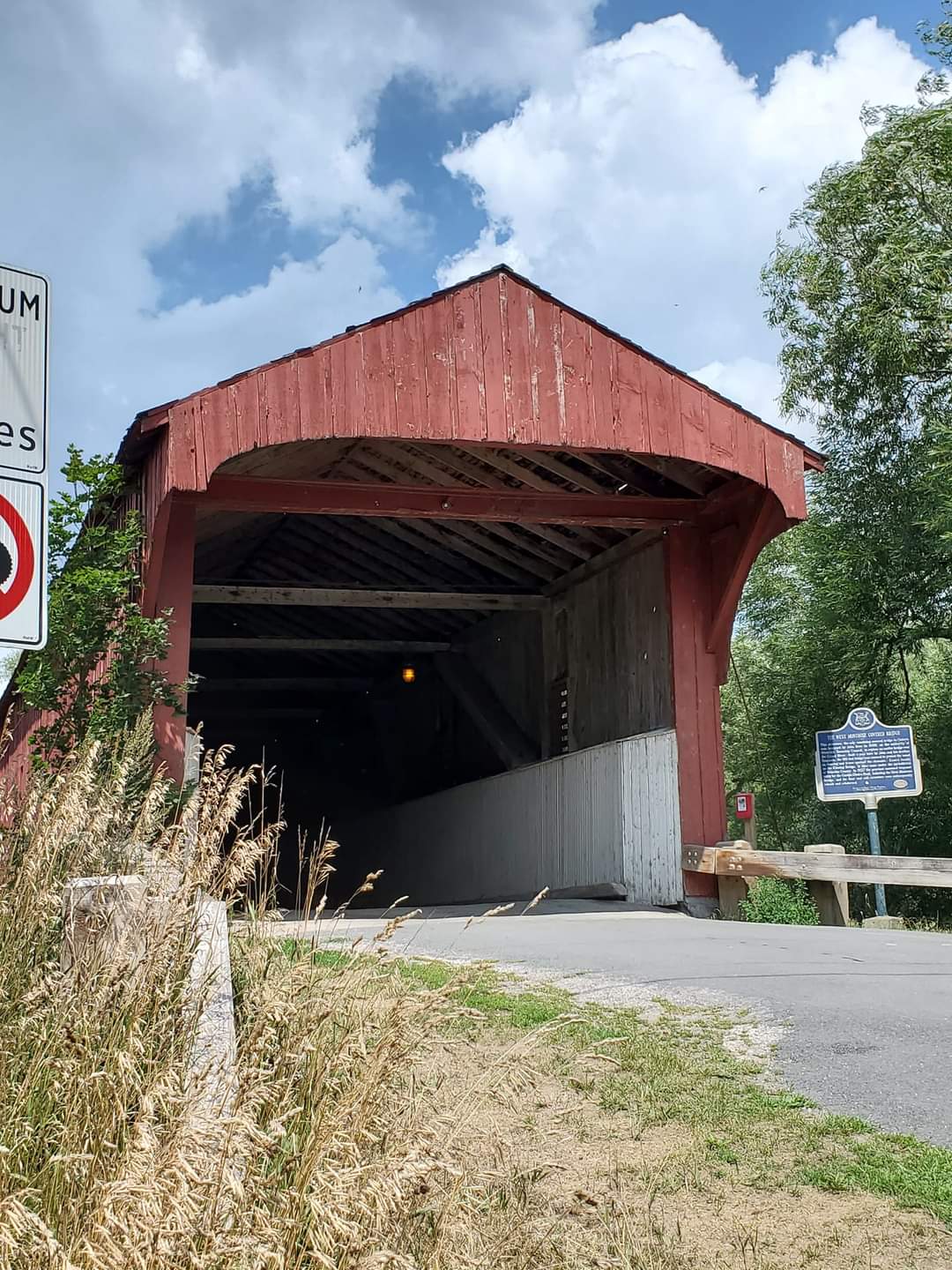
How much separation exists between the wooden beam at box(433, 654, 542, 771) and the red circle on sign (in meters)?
12.3

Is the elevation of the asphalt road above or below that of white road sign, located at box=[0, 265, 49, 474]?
below

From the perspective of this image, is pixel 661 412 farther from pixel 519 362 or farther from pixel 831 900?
pixel 831 900

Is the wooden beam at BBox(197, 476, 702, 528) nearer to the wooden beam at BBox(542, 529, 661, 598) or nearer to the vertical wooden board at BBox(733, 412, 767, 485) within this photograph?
the wooden beam at BBox(542, 529, 661, 598)

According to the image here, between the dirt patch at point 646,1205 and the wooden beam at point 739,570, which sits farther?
the wooden beam at point 739,570

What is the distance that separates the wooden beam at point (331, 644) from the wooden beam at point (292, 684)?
2534 mm

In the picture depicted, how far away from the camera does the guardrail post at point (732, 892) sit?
10766 mm

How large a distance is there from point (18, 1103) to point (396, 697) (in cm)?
1833

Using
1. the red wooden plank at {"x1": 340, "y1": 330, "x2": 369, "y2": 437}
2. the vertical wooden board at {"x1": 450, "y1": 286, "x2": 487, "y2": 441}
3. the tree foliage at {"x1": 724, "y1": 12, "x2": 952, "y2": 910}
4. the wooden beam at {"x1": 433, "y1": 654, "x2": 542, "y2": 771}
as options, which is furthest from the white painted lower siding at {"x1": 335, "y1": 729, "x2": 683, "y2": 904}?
the tree foliage at {"x1": 724, "y1": 12, "x2": 952, "y2": 910}

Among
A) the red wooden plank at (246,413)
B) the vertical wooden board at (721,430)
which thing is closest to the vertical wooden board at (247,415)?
the red wooden plank at (246,413)

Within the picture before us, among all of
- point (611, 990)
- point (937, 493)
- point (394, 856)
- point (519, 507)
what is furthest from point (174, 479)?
point (394, 856)

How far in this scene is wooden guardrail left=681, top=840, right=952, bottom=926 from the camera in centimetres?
944

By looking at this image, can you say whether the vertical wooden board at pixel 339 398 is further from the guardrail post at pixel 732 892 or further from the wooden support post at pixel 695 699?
the guardrail post at pixel 732 892

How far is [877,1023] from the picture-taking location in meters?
4.82

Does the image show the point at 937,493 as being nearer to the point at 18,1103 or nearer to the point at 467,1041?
the point at 467,1041
